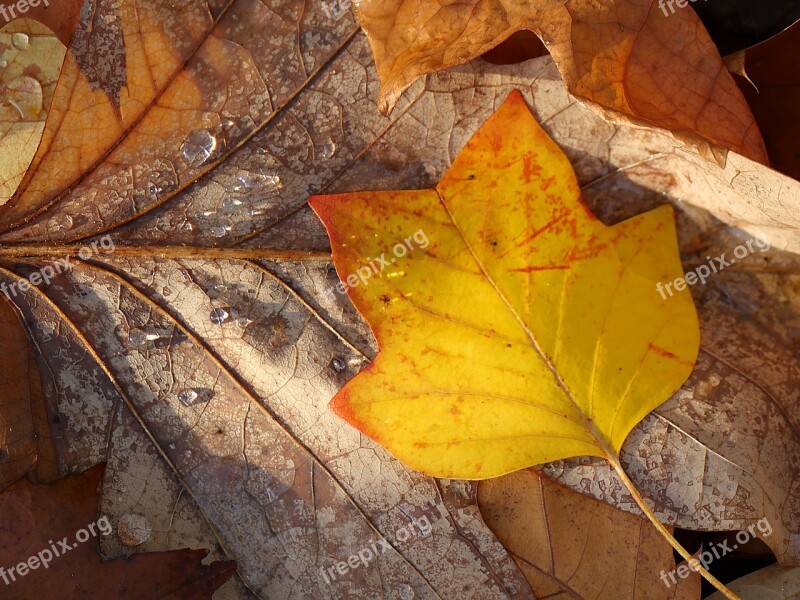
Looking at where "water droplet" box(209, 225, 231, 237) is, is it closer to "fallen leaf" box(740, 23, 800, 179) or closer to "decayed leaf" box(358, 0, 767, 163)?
"decayed leaf" box(358, 0, 767, 163)

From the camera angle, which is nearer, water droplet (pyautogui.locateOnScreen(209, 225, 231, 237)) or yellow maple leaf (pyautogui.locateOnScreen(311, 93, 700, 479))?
yellow maple leaf (pyautogui.locateOnScreen(311, 93, 700, 479))

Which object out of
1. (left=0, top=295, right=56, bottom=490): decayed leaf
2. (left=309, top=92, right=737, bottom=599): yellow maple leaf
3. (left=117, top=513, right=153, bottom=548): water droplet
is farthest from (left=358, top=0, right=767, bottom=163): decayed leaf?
(left=117, top=513, right=153, bottom=548): water droplet

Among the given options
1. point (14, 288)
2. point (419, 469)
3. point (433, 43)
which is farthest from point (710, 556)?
point (14, 288)

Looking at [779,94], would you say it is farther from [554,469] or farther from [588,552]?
[588,552]

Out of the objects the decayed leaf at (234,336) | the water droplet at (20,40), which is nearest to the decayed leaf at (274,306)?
the decayed leaf at (234,336)

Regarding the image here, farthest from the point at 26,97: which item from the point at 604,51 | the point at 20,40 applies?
the point at 604,51

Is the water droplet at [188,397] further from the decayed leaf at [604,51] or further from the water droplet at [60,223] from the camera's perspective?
the decayed leaf at [604,51]
